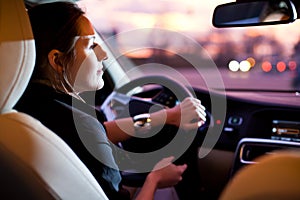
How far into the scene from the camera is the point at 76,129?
199cm

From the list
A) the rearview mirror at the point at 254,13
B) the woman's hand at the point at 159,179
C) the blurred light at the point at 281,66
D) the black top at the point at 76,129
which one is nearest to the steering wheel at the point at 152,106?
the woman's hand at the point at 159,179

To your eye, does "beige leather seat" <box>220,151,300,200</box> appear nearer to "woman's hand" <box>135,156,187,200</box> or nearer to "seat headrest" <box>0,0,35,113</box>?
"seat headrest" <box>0,0,35,113</box>

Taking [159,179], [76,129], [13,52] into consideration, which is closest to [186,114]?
[159,179]

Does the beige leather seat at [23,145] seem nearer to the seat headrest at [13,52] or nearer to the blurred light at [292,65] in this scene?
the seat headrest at [13,52]

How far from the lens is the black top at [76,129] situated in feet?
6.47

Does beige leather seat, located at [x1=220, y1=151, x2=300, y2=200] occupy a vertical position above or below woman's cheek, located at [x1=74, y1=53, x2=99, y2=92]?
above

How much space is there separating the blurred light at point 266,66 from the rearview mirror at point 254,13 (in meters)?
2.74

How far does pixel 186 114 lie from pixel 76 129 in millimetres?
1056

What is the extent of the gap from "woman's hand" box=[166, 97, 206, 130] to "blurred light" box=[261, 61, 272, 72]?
2454 mm

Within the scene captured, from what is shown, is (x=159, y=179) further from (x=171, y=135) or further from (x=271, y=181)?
(x=271, y=181)

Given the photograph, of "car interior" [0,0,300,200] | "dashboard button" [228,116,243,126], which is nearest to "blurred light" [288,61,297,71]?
"car interior" [0,0,300,200]

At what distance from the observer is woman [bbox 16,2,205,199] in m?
1.98

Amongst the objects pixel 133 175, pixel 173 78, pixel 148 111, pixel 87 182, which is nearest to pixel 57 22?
pixel 87 182

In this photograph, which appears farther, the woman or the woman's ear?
the woman's ear
